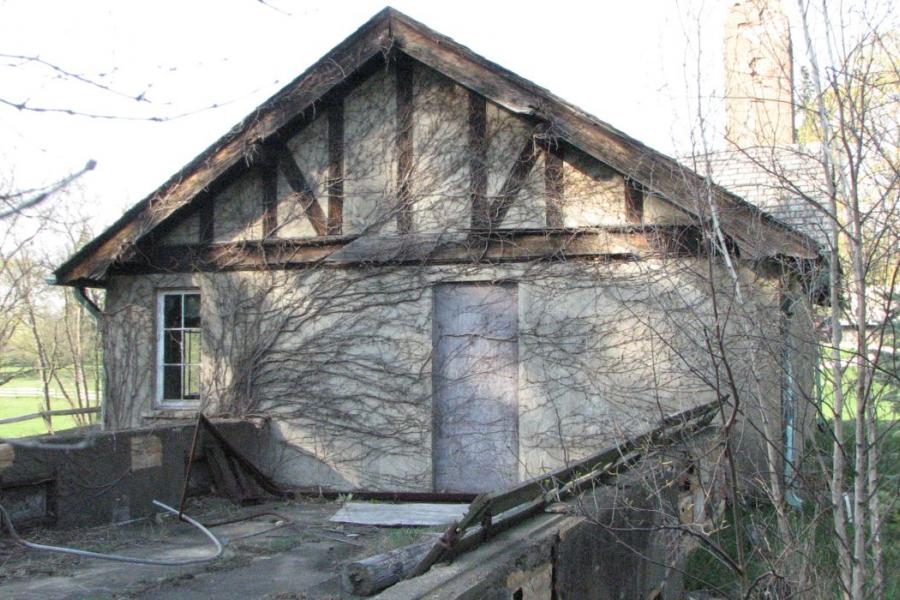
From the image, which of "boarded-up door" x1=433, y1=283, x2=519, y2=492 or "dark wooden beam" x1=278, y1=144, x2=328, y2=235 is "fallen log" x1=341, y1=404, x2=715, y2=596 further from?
"dark wooden beam" x1=278, y1=144, x2=328, y2=235

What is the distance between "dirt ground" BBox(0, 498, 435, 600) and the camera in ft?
19.6

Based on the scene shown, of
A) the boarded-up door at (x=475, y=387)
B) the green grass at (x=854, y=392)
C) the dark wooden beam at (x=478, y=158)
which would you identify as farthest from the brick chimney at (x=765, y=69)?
the boarded-up door at (x=475, y=387)

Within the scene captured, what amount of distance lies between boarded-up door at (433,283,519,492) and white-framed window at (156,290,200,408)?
341cm

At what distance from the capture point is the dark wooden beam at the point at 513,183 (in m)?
10.0

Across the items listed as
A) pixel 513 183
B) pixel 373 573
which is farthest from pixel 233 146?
pixel 373 573

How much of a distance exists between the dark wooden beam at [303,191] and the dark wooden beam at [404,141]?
3.31 ft

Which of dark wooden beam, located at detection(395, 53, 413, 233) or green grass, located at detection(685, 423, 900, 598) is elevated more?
dark wooden beam, located at detection(395, 53, 413, 233)

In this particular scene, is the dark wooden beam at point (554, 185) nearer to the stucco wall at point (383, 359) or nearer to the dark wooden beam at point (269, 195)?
the stucco wall at point (383, 359)

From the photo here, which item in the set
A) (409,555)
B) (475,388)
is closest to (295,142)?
(475,388)

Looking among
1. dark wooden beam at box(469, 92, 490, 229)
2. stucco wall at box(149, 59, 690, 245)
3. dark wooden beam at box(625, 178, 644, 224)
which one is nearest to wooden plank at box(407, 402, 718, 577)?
dark wooden beam at box(625, 178, 644, 224)

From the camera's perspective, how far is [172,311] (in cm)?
1160

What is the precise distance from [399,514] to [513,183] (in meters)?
3.94

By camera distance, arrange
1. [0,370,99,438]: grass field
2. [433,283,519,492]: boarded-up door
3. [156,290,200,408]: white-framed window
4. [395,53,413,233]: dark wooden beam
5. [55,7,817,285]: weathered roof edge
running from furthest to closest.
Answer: [0,370,99,438]: grass field
[156,290,200,408]: white-framed window
[395,53,413,233]: dark wooden beam
[433,283,519,492]: boarded-up door
[55,7,817,285]: weathered roof edge

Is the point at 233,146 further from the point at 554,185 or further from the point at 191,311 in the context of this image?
the point at 554,185
